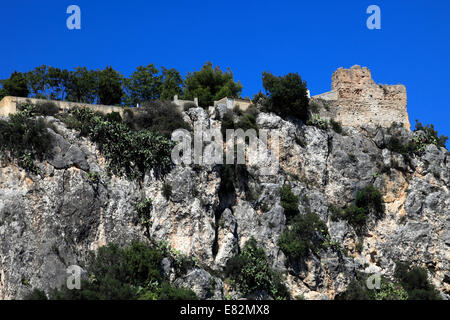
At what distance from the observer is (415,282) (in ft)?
134

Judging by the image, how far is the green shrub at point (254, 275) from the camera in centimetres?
3697

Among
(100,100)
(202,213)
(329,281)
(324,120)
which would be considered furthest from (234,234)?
(100,100)

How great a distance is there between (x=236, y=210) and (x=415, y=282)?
10204 mm

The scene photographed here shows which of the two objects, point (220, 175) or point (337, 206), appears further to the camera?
point (337, 206)

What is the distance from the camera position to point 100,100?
47.4 m

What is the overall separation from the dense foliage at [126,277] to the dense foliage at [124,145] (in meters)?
4.32

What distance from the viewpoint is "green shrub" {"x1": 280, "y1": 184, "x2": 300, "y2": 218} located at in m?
40.2

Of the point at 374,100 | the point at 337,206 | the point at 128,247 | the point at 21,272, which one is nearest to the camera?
the point at 21,272

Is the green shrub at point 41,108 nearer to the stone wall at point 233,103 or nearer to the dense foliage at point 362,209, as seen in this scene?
the stone wall at point 233,103

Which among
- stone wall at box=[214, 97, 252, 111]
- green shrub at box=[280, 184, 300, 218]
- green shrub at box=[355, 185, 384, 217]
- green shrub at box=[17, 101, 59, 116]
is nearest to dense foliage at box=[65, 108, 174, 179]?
green shrub at box=[17, 101, 59, 116]

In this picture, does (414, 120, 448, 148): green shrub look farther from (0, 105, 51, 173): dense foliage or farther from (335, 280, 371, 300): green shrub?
(0, 105, 51, 173): dense foliage

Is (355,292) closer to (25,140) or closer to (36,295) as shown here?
(36,295)

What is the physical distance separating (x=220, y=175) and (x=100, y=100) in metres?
11.5
